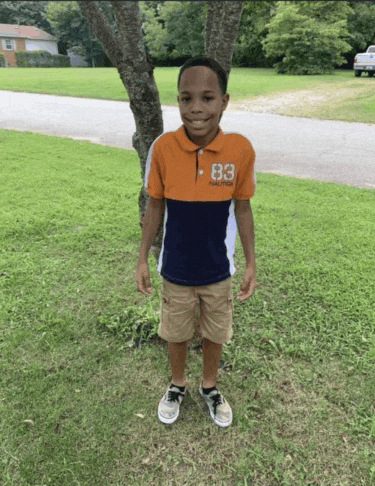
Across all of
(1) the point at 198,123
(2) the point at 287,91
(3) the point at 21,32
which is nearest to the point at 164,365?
(1) the point at 198,123

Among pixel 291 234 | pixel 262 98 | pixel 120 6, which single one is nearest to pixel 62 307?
pixel 120 6

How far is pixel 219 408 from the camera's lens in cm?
211

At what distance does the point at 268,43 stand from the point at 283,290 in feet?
78.7

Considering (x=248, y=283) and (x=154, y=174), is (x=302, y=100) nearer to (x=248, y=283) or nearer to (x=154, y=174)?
(x=248, y=283)

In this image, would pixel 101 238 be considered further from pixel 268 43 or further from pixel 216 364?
pixel 268 43

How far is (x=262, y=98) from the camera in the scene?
589 inches

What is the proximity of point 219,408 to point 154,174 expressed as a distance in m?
1.29

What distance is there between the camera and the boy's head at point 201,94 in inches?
59.1

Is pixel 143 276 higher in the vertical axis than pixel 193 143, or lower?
lower

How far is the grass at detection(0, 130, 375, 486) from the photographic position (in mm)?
1889

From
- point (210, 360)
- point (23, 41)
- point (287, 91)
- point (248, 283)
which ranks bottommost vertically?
point (210, 360)

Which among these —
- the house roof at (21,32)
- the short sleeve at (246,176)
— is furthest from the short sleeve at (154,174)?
the house roof at (21,32)

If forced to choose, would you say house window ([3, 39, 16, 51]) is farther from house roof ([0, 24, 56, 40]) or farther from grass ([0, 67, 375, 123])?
grass ([0, 67, 375, 123])

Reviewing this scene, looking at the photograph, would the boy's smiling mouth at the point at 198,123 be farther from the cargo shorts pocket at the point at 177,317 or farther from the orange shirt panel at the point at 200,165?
the cargo shorts pocket at the point at 177,317
